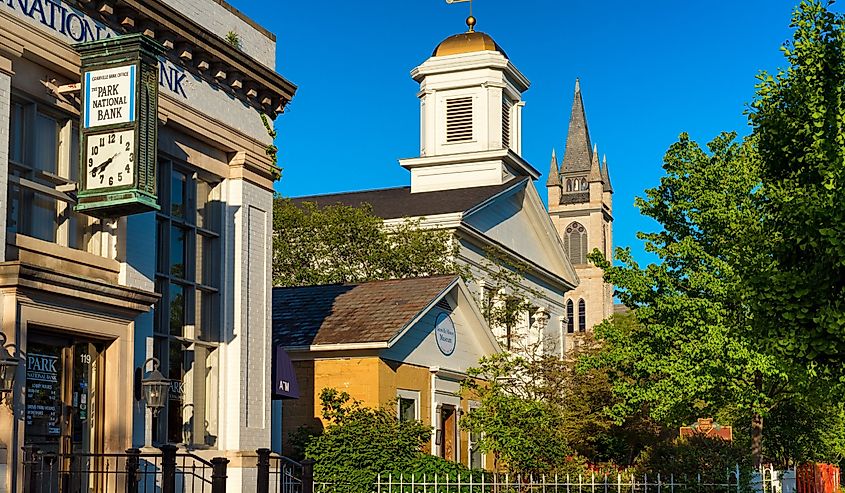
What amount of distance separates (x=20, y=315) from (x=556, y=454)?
15.0 metres

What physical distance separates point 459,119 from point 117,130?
36.5 metres

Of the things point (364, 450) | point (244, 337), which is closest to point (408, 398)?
point (364, 450)

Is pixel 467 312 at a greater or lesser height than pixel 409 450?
greater

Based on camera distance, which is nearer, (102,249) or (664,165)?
(102,249)

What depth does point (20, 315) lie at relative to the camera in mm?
12070

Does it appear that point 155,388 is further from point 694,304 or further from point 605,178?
point 605,178

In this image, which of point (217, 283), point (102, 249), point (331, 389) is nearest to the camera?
point (102, 249)

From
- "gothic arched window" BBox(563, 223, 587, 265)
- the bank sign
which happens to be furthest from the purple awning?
"gothic arched window" BBox(563, 223, 587, 265)

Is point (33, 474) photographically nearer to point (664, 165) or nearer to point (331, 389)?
point (331, 389)

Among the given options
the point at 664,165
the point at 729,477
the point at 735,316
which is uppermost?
the point at 664,165

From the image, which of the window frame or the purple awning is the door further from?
the window frame

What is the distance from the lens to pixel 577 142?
12738 centimetres

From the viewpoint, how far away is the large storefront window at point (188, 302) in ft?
50.8

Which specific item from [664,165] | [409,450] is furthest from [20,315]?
[664,165]
